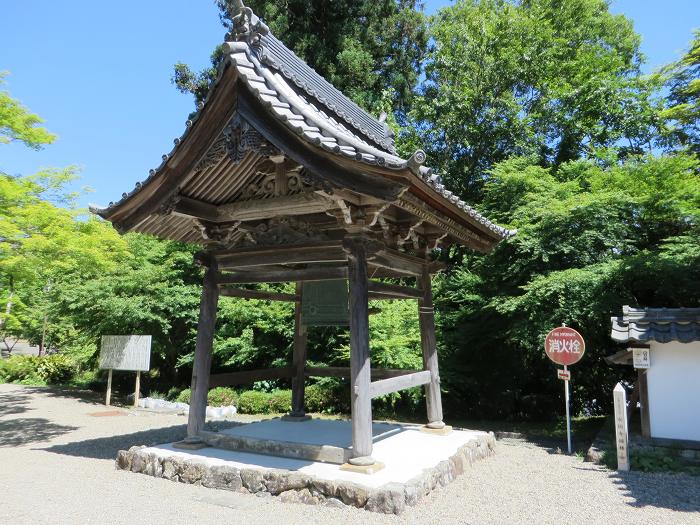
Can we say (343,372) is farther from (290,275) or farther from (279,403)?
(279,403)

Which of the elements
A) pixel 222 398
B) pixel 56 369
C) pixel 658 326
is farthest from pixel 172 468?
pixel 56 369

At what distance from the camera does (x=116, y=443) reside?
25.6 ft

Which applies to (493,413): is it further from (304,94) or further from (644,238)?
(304,94)

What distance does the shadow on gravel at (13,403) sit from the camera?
11617mm

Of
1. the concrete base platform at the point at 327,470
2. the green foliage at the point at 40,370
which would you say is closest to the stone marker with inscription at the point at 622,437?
the concrete base platform at the point at 327,470

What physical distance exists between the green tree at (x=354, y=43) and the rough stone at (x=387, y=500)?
48.7 ft

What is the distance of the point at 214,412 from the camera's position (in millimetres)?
11656

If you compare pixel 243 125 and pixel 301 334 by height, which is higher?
pixel 243 125

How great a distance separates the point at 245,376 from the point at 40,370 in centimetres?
1837

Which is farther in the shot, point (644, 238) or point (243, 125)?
point (644, 238)

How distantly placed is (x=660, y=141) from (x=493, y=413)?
36.3ft

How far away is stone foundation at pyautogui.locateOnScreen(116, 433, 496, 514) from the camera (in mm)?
4105

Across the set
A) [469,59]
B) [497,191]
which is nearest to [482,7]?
[469,59]

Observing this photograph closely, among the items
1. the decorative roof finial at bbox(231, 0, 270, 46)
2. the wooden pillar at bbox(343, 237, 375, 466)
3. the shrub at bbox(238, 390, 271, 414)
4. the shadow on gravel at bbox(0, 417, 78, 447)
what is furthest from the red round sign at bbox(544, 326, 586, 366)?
the shadow on gravel at bbox(0, 417, 78, 447)
